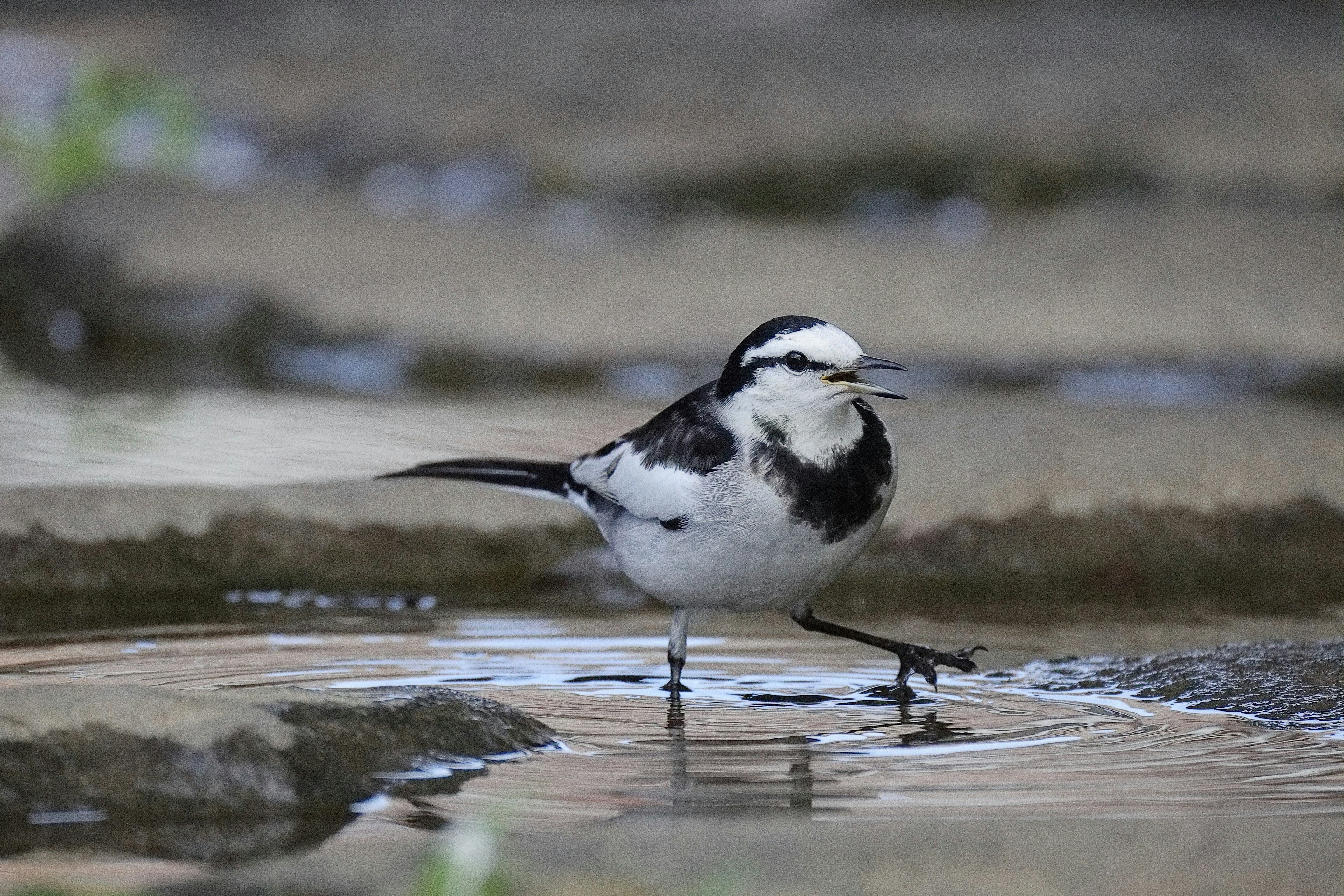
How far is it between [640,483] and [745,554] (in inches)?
16.0

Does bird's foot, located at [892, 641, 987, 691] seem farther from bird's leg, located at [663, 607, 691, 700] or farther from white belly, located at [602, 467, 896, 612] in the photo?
bird's leg, located at [663, 607, 691, 700]

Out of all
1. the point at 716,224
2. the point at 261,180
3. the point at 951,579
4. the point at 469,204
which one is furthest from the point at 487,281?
the point at 951,579

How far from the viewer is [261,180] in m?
11.7

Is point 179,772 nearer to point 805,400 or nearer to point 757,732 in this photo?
point 757,732

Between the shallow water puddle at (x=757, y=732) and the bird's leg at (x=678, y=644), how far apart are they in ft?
0.16

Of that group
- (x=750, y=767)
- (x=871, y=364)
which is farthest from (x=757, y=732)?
(x=871, y=364)

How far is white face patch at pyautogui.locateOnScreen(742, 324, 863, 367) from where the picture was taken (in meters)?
4.30

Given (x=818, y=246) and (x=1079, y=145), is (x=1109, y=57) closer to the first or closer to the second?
(x=1079, y=145)

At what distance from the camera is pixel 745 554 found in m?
4.27

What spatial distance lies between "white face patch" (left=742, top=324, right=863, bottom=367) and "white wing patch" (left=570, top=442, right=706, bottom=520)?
34cm

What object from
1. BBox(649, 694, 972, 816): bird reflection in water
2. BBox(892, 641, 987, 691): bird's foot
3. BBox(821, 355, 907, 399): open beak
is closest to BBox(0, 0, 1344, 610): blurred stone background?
BBox(892, 641, 987, 691): bird's foot

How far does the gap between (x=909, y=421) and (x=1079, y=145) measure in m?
4.68

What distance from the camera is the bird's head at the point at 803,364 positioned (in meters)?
4.30

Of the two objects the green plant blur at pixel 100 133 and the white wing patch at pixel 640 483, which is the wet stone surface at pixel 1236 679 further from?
the green plant blur at pixel 100 133
